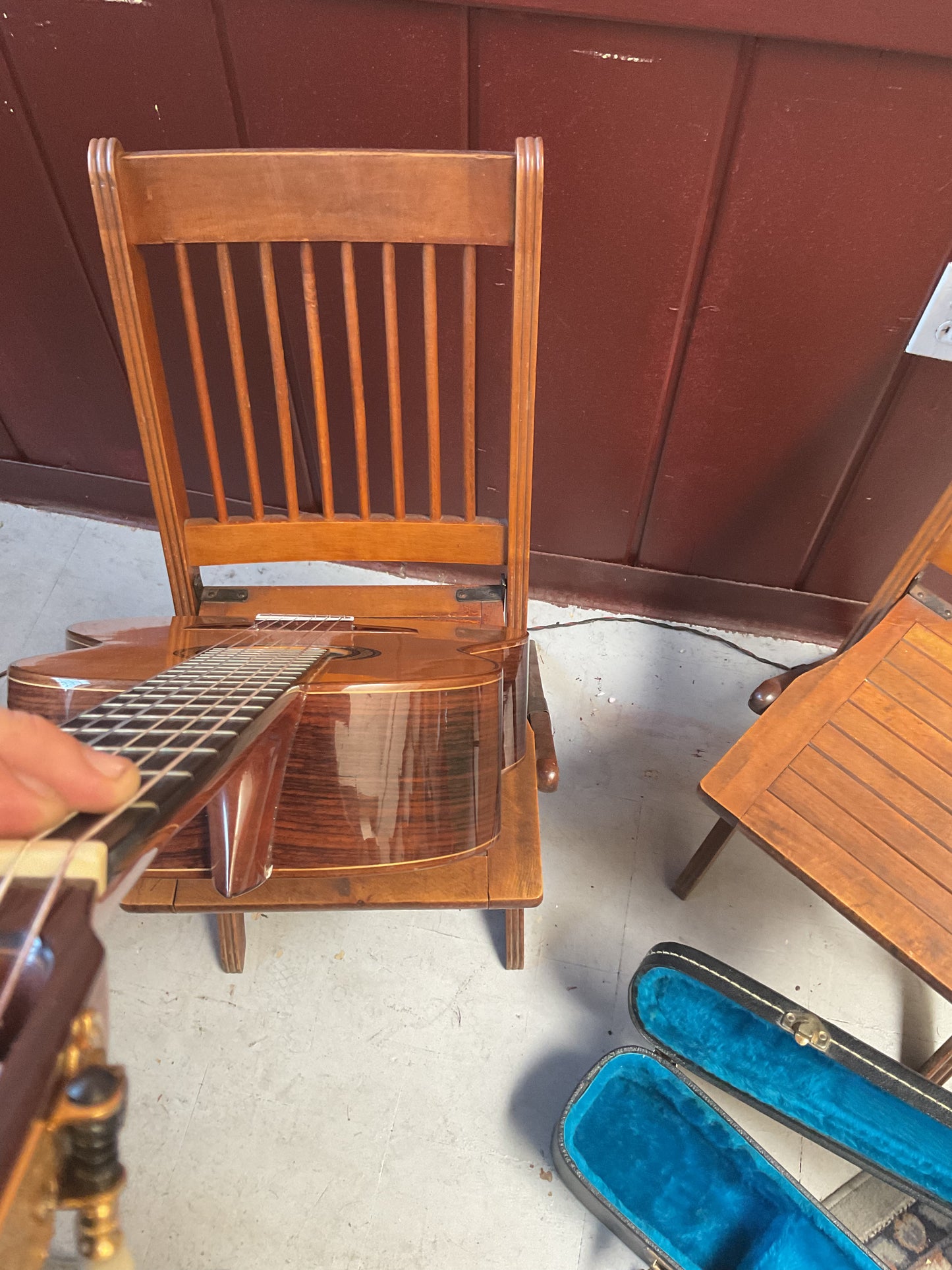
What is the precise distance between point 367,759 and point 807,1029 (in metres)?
0.80

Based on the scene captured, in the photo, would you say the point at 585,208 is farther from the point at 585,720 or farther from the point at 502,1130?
the point at 502,1130

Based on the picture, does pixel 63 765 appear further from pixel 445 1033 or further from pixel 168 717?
pixel 445 1033

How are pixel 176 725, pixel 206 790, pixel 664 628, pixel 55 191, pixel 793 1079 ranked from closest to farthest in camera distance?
pixel 206 790, pixel 176 725, pixel 793 1079, pixel 55 191, pixel 664 628

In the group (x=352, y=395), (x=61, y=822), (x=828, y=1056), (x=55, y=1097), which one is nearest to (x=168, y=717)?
(x=61, y=822)

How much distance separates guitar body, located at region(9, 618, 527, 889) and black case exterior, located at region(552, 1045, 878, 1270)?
61 cm

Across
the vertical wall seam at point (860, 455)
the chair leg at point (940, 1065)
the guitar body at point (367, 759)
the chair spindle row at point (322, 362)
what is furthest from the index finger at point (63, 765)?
the vertical wall seam at point (860, 455)

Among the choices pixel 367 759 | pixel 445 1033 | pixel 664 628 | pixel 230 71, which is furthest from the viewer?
pixel 664 628

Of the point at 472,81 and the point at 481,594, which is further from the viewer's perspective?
the point at 481,594

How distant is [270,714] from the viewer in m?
0.73

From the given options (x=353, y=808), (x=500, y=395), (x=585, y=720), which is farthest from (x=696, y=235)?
(x=353, y=808)

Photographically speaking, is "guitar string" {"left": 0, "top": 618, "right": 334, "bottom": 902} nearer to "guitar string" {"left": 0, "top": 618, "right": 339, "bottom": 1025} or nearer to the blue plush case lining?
"guitar string" {"left": 0, "top": 618, "right": 339, "bottom": 1025}

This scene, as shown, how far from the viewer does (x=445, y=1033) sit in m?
1.41

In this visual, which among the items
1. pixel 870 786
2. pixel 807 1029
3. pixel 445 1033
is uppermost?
pixel 870 786

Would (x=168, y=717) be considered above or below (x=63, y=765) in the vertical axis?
below
